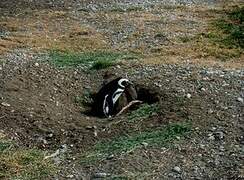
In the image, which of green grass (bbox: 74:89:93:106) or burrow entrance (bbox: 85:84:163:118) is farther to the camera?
green grass (bbox: 74:89:93:106)

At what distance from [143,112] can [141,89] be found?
84 cm

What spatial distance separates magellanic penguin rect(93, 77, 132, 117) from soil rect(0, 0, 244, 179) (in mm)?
188

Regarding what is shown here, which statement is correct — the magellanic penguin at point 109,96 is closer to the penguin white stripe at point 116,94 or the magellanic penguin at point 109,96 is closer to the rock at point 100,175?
the penguin white stripe at point 116,94

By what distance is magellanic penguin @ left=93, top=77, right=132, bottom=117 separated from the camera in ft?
26.3

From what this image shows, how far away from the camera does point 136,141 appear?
6.93 metres

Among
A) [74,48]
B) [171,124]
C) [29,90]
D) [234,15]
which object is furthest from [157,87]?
[234,15]

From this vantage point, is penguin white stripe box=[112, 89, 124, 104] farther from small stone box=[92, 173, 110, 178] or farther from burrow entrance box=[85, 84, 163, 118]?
small stone box=[92, 173, 110, 178]

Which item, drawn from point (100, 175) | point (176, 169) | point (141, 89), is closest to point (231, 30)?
point (141, 89)

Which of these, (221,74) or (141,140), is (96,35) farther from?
(141,140)

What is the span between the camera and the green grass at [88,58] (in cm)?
984

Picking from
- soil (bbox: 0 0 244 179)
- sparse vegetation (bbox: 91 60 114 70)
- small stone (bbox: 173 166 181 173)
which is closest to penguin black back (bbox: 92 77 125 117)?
soil (bbox: 0 0 244 179)

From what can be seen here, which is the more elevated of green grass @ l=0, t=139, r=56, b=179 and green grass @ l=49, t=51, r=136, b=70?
green grass @ l=0, t=139, r=56, b=179

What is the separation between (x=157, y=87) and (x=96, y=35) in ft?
14.0

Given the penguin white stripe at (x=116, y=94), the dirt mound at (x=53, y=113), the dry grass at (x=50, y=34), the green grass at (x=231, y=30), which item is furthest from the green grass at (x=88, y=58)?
the green grass at (x=231, y=30)
